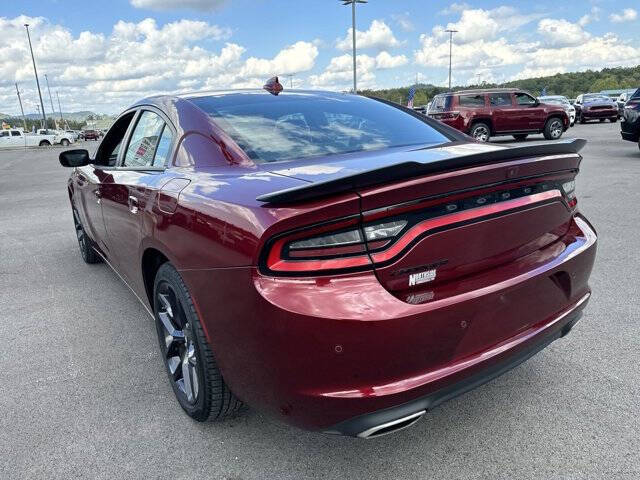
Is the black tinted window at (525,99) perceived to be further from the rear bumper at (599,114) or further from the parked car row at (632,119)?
the rear bumper at (599,114)

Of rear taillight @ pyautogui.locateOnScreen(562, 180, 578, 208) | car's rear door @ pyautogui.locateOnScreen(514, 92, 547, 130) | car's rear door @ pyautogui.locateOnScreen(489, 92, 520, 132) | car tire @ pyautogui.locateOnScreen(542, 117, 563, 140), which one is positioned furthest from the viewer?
car tire @ pyautogui.locateOnScreen(542, 117, 563, 140)

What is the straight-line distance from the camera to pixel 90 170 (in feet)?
13.4

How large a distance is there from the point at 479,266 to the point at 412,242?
0.33m

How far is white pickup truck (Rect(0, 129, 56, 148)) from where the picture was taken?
42688 mm

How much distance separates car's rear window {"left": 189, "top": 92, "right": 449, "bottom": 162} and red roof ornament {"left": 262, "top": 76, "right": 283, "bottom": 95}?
99mm

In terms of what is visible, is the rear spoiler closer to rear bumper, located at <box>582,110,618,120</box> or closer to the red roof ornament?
the red roof ornament

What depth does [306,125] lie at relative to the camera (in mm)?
2734

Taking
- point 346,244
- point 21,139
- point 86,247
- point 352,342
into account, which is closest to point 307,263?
point 346,244

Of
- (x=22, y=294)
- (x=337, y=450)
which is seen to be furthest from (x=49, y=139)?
(x=337, y=450)

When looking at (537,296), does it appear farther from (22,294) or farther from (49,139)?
(49,139)

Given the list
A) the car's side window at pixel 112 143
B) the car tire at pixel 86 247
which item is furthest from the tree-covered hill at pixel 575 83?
the car's side window at pixel 112 143

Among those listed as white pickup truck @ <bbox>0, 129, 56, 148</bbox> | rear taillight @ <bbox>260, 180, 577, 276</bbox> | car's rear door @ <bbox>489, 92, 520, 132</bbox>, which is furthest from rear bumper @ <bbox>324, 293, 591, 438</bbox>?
white pickup truck @ <bbox>0, 129, 56, 148</bbox>

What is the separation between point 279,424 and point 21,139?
4894cm

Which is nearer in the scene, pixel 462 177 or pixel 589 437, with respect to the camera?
pixel 462 177
